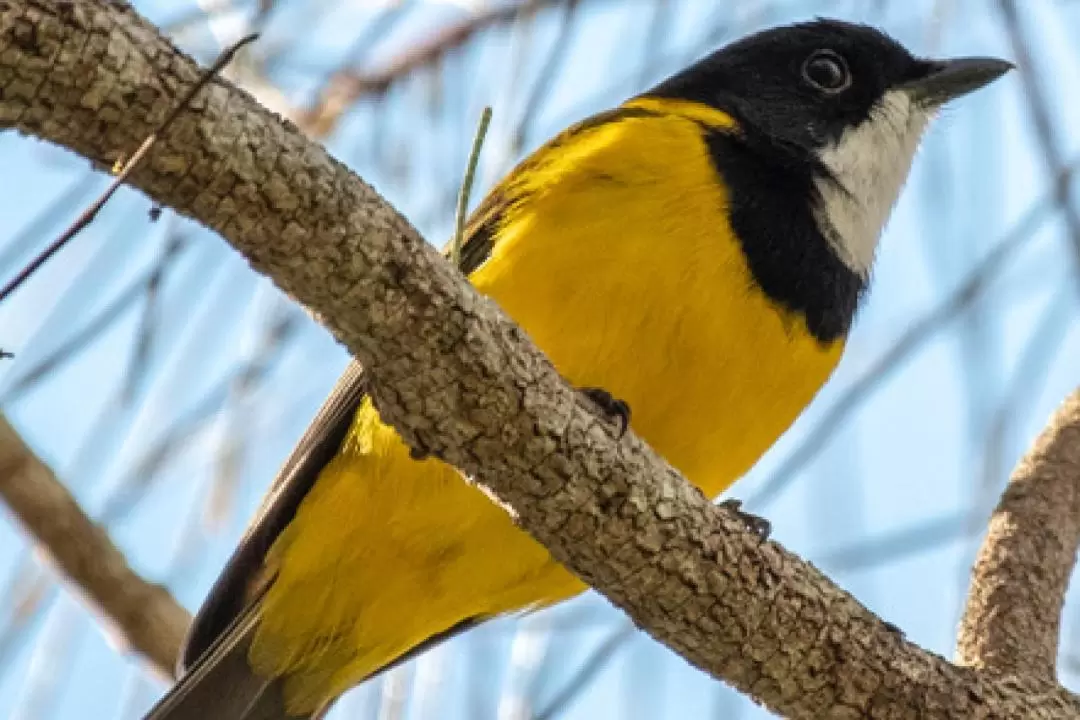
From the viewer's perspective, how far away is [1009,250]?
3.60 metres

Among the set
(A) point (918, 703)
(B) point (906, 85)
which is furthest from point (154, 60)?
(B) point (906, 85)

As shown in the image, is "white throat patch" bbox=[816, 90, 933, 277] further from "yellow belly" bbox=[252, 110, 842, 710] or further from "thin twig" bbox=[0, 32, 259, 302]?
"thin twig" bbox=[0, 32, 259, 302]

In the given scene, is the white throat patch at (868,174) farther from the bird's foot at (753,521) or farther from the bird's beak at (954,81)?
the bird's foot at (753,521)

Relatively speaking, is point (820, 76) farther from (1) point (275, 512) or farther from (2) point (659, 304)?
(1) point (275, 512)

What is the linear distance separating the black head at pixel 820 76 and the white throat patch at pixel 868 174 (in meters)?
0.05

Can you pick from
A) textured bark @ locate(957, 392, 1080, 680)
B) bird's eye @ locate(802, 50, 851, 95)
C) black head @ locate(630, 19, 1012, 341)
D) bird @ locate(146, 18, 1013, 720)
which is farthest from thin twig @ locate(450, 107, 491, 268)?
bird's eye @ locate(802, 50, 851, 95)

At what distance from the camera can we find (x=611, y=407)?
2.80 m

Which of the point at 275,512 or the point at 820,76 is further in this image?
the point at 820,76

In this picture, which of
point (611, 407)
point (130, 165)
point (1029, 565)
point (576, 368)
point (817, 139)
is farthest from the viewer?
point (817, 139)

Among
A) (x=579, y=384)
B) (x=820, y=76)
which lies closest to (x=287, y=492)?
(x=579, y=384)

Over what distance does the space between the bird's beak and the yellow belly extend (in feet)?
3.60

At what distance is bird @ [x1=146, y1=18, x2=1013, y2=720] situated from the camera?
3.38 m

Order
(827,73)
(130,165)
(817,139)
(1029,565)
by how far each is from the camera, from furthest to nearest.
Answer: (827,73) → (817,139) → (1029,565) → (130,165)

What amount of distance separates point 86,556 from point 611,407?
5.33 feet
